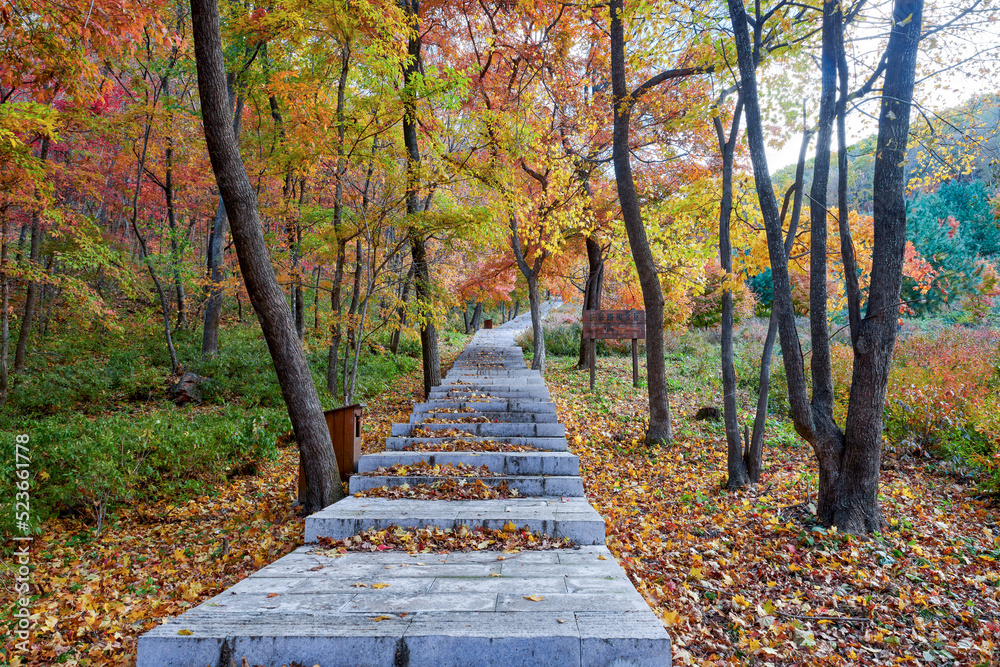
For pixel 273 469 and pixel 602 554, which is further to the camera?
pixel 273 469

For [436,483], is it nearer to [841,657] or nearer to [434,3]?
[841,657]

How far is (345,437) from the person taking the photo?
5531 mm

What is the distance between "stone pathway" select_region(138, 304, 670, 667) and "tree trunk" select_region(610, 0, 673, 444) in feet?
12.2

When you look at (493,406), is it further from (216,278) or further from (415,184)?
(216,278)

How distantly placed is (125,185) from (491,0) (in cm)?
1106

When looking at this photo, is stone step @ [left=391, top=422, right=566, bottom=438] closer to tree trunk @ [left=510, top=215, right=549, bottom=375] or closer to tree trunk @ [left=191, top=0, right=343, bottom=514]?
tree trunk @ [left=191, top=0, right=343, bottom=514]

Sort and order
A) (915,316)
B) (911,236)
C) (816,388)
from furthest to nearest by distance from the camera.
A: (911,236) → (915,316) → (816,388)

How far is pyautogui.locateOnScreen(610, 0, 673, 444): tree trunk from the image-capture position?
771cm

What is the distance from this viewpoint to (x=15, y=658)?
9.91 feet

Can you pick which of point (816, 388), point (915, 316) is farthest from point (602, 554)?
point (915, 316)

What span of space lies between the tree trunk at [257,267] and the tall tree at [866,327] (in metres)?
4.71

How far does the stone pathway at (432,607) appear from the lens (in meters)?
2.33

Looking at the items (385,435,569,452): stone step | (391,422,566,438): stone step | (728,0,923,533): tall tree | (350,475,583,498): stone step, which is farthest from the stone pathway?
(728,0,923,533): tall tree

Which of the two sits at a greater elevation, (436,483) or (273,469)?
(436,483)
